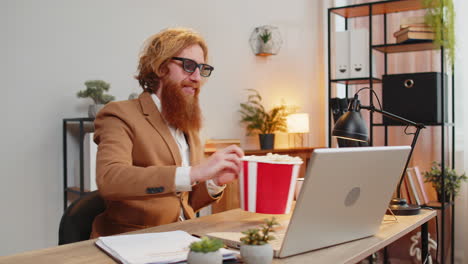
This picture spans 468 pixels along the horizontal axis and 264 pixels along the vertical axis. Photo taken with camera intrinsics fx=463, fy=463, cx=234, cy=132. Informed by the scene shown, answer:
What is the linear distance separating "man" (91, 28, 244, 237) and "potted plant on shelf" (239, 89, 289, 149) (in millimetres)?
2200

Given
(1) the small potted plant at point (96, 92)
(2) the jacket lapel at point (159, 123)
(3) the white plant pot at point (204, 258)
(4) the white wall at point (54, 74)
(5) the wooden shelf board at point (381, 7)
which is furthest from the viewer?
(5) the wooden shelf board at point (381, 7)

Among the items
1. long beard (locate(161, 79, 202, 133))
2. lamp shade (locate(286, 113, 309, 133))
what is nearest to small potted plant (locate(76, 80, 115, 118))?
long beard (locate(161, 79, 202, 133))

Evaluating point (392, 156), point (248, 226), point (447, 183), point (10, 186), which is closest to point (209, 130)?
point (10, 186)

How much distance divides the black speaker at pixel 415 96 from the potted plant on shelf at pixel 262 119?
3.72 ft

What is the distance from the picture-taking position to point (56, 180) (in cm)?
307

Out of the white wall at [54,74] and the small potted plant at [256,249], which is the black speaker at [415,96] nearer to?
the white wall at [54,74]

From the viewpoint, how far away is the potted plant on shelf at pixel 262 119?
14.0 ft

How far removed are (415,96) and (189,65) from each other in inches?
83.7

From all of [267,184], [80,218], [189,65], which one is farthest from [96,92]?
[267,184]

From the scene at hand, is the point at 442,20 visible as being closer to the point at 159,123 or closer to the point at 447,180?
the point at 447,180

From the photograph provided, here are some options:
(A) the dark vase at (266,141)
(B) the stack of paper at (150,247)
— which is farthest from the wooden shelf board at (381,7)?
(B) the stack of paper at (150,247)

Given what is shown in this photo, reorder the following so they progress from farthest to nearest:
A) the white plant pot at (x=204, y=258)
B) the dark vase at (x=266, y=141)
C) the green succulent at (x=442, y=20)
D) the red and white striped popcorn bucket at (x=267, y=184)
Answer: the dark vase at (x=266, y=141)
the green succulent at (x=442, y=20)
the red and white striped popcorn bucket at (x=267, y=184)
the white plant pot at (x=204, y=258)

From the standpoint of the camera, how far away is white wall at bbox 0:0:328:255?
2.85m

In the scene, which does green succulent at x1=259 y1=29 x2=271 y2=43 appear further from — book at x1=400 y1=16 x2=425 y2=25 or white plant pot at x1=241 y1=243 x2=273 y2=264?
white plant pot at x1=241 y1=243 x2=273 y2=264
